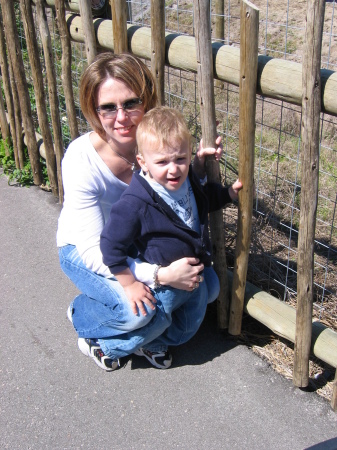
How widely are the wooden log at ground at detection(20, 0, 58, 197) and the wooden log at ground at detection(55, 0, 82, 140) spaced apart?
0.40m

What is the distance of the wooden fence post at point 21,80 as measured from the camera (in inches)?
163

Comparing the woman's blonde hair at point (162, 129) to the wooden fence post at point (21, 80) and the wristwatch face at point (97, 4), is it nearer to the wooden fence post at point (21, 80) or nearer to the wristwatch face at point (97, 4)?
the wristwatch face at point (97, 4)

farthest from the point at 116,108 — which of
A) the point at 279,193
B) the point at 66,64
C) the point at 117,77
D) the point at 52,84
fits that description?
the point at 279,193

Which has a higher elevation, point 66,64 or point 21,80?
Answer: point 66,64

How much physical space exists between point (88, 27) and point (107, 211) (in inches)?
49.9

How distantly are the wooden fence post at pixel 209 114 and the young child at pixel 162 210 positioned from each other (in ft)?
0.60

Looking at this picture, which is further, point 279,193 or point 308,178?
point 279,193

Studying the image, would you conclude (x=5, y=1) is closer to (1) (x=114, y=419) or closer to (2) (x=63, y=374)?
(2) (x=63, y=374)

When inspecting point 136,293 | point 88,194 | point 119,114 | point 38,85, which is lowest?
point 136,293

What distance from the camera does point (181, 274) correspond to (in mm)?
2461

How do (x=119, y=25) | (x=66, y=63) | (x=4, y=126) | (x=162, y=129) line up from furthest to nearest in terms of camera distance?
(x=4, y=126) < (x=66, y=63) < (x=119, y=25) < (x=162, y=129)

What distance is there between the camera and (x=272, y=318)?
2812 mm

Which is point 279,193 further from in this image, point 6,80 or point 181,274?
point 6,80

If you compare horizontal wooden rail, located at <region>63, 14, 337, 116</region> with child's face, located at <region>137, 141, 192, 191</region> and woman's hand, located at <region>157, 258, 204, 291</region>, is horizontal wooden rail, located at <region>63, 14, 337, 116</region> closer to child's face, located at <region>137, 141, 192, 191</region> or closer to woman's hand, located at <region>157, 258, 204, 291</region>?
child's face, located at <region>137, 141, 192, 191</region>
